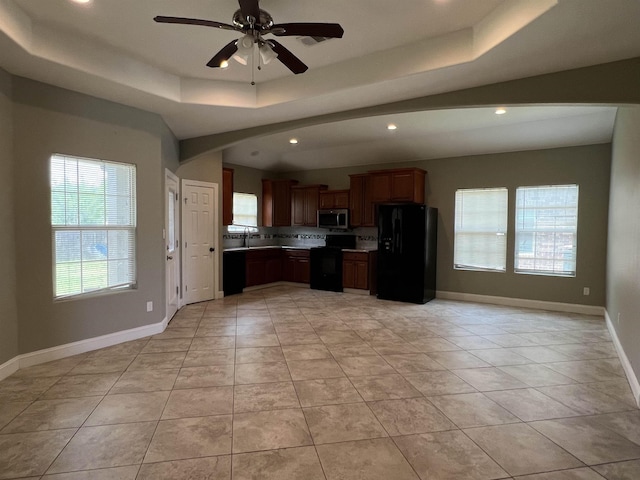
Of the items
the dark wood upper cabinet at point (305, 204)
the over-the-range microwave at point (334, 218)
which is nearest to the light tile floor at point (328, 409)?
the over-the-range microwave at point (334, 218)

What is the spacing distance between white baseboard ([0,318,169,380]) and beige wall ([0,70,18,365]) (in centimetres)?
9

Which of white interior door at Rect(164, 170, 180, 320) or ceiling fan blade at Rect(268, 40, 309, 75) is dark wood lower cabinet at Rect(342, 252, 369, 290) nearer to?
white interior door at Rect(164, 170, 180, 320)

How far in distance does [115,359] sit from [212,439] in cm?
187

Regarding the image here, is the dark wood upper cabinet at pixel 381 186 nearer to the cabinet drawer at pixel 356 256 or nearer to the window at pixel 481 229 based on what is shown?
the cabinet drawer at pixel 356 256

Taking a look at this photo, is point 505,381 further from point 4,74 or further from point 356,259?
point 4,74

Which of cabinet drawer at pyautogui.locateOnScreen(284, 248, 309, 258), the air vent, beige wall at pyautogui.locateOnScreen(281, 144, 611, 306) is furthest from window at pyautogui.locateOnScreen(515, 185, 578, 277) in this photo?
the air vent

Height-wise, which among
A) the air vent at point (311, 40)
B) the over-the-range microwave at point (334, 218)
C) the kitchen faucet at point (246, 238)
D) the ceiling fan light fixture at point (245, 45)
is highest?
the air vent at point (311, 40)

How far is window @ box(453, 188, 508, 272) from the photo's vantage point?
19.7ft

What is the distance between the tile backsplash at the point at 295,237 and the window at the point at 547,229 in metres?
2.64

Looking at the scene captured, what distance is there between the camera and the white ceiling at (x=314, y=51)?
2336 millimetres

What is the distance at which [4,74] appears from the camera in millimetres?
3000

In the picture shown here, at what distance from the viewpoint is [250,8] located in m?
2.03

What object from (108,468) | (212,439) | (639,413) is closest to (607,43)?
(639,413)

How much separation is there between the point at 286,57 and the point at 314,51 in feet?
2.37
